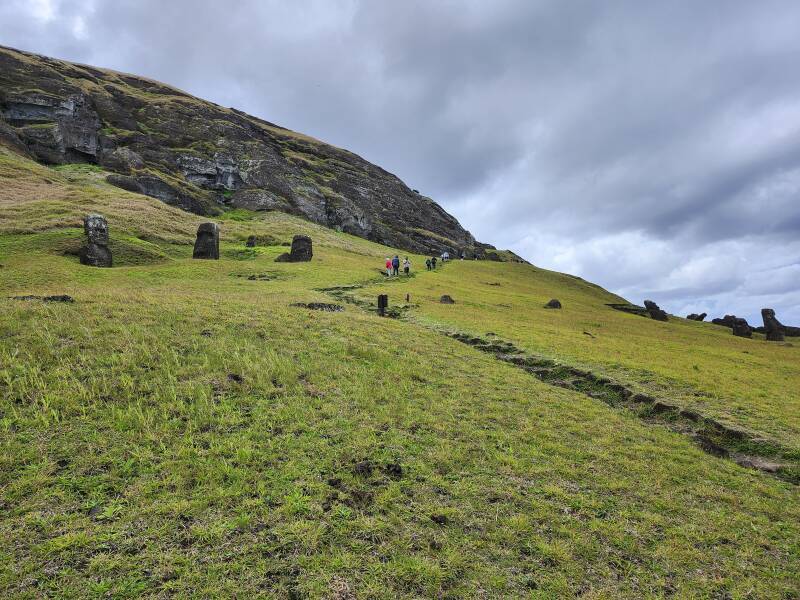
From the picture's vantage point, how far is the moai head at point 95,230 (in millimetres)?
38600

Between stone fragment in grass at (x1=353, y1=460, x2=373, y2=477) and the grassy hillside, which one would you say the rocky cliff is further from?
stone fragment in grass at (x1=353, y1=460, x2=373, y2=477)

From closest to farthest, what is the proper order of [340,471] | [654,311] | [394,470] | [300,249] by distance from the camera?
[340,471] → [394,470] → [300,249] → [654,311]

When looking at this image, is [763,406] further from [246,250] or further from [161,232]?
[161,232]

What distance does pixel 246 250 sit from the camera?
5634 centimetres

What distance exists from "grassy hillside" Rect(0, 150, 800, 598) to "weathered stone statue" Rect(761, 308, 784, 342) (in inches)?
1748

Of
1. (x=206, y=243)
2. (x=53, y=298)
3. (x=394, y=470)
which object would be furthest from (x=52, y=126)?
(x=394, y=470)

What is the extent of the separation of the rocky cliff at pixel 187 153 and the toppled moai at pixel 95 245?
Answer: 53838 millimetres

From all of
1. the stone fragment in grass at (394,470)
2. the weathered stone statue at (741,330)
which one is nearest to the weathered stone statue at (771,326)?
the weathered stone statue at (741,330)

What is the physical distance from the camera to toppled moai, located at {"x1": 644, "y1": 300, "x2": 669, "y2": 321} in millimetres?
65500

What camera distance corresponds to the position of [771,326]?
5622 cm

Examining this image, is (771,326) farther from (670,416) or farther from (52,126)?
(52,126)

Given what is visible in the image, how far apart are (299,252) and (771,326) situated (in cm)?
6576

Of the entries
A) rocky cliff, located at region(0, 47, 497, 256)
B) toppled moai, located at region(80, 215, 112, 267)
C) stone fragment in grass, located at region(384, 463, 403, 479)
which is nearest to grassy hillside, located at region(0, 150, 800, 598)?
stone fragment in grass, located at region(384, 463, 403, 479)

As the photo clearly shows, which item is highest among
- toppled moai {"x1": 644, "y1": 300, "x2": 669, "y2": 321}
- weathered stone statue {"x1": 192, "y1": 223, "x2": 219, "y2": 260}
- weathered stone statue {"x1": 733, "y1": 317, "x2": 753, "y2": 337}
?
weathered stone statue {"x1": 192, "y1": 223, "x2": 219, "y2": 260}
